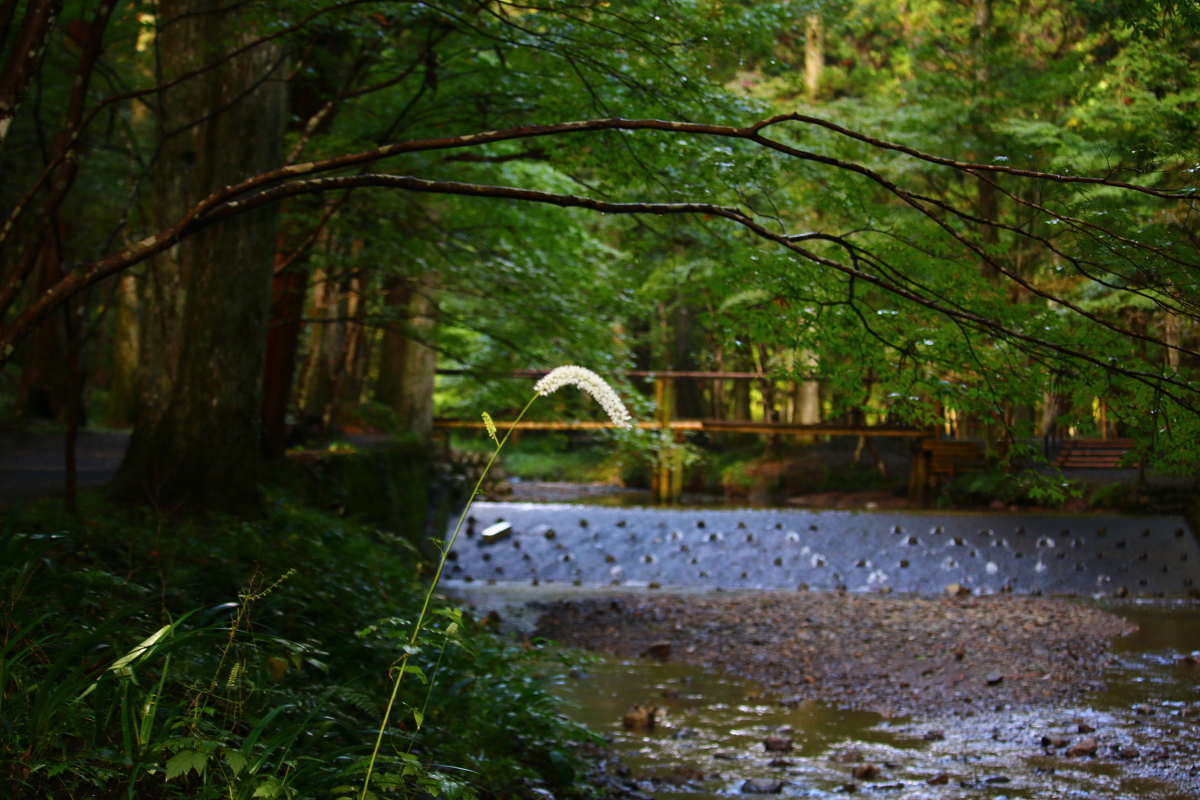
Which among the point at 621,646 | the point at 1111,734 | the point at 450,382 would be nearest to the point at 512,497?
the point at 450,382

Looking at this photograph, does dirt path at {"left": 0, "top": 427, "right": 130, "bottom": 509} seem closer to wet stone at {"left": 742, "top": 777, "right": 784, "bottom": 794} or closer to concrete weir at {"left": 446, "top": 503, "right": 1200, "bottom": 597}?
wet stone at {"left": 742, "top": 777, "right": 784, "bottom": 794}

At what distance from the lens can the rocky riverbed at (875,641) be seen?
18.5 feet

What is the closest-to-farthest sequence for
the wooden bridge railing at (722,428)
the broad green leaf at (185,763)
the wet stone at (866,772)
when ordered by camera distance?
1. the broad green leaf at (185,763)
2. the wet stone at (866,772)
3. the wooden bridge railing at (722,428)

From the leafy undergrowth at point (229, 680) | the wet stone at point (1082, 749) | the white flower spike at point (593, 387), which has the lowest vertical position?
the wet stone at point (1082, 749)

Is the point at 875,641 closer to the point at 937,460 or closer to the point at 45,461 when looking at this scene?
the point at 45,461

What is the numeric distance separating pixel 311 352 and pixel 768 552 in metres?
6.59

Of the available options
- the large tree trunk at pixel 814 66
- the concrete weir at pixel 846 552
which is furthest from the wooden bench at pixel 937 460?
the large tree trunk at pixel 814 66

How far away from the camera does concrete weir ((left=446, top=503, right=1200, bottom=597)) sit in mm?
9648

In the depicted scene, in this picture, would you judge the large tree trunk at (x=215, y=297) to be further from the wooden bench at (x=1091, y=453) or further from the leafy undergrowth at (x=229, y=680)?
the wooden bench at (x=1091, y=453)

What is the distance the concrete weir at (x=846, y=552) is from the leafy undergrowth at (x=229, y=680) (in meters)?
5.15

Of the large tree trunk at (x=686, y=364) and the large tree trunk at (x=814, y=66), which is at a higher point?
the large tree trunk at (x=814, y=66)

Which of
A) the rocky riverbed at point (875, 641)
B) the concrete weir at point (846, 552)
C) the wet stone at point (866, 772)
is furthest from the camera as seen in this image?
the concrete weir at point (846, 552)

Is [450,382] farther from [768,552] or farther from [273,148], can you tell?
[273,148]

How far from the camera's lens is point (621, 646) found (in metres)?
6.96
